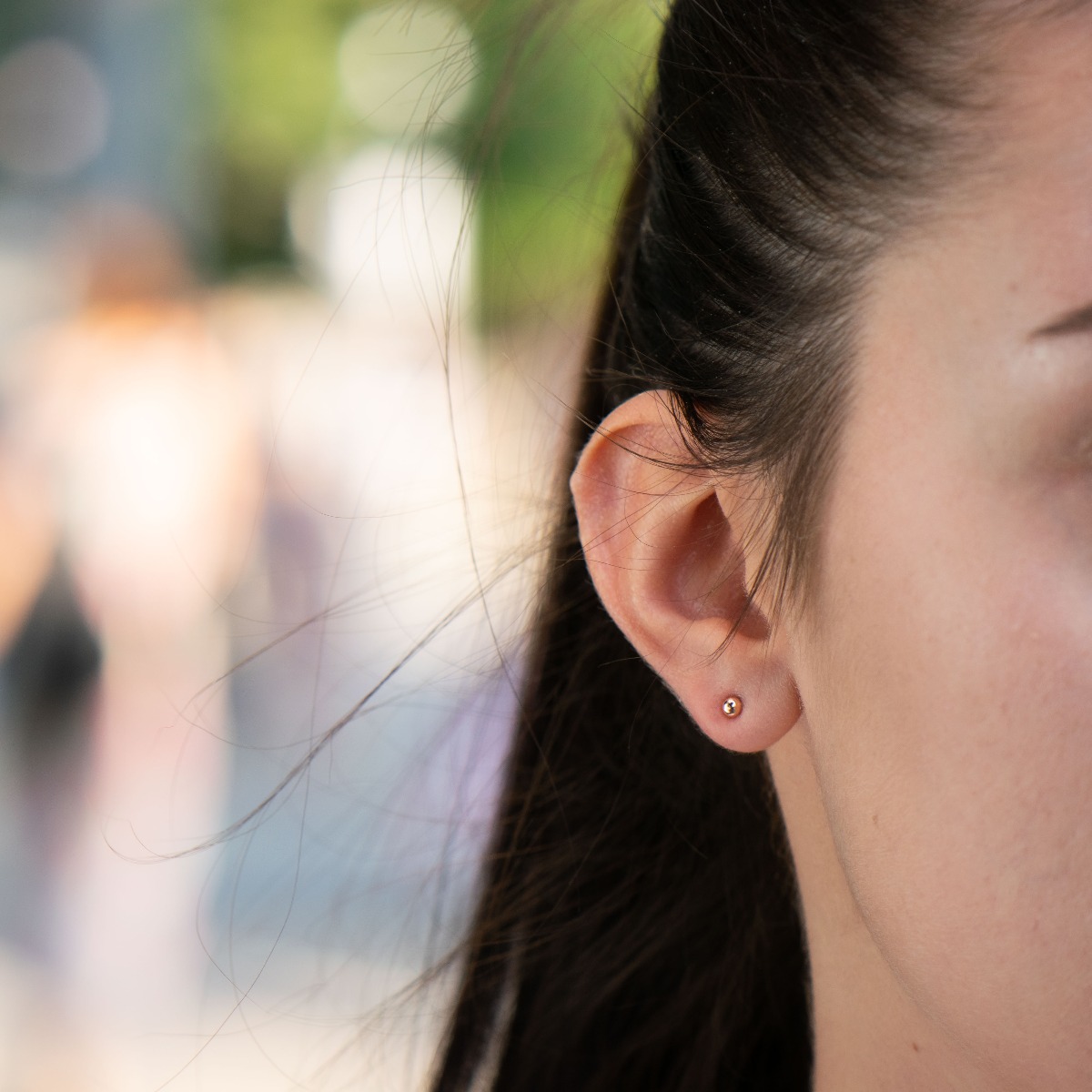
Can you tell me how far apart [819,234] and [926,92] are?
13cm

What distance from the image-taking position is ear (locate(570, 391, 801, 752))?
111cm

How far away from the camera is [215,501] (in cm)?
475

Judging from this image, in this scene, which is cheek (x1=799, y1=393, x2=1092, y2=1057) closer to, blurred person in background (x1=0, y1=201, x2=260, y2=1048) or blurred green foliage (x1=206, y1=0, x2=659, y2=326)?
blurred green foliage (x1=206, y1=0, x2=659, y2=326)

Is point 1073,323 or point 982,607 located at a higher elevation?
point 1073,323

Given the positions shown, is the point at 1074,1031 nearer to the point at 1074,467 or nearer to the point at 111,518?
the point at 1074,467

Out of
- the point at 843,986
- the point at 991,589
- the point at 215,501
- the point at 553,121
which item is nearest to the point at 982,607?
the point at 991,589

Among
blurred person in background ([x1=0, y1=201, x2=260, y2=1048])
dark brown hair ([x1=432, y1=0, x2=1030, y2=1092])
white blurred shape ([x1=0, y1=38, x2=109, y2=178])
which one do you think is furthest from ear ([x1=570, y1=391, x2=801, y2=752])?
white blurred shape ([x1=0, y1=38, x2=109, y2=178])

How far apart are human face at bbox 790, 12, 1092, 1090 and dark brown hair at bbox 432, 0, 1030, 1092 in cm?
6

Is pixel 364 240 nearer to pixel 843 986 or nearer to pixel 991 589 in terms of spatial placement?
pixel 843 986

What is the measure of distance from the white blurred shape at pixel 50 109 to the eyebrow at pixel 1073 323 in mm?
5514

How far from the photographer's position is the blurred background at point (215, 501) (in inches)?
81.4

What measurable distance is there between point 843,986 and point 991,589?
488mm

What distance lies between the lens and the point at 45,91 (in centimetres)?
562

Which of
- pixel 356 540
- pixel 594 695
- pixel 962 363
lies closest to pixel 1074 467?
pixel 962 363
